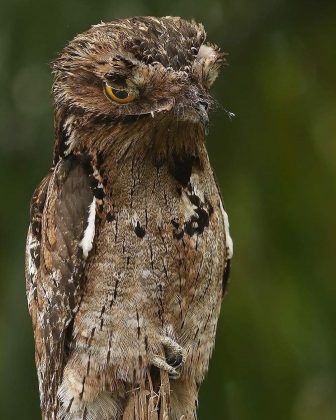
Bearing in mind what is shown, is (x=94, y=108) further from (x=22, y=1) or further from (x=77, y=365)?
(x=22, y=1)

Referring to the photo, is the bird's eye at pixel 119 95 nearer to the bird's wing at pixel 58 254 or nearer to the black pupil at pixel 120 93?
the black pupil at pixel 120 93

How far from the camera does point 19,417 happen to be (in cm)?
579

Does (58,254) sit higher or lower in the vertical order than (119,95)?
lower

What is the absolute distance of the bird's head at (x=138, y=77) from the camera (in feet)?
10.9

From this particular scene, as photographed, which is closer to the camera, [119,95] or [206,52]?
[119,95]

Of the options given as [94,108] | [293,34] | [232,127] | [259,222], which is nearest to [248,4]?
→ [293,34]

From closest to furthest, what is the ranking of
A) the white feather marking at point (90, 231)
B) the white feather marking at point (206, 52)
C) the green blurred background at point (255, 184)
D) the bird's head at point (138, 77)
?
the bird's head at point (138, 77)
the white feather marking at point (206, 52)
the white feather marking at point (90, 231)
the green blurred background at point (255, 184)

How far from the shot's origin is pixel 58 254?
12.2 ft

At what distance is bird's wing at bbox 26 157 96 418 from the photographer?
364 cm

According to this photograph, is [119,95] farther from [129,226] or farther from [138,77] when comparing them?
[129,226]

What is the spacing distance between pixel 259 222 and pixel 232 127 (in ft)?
1.79

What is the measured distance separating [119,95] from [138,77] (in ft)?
0.29

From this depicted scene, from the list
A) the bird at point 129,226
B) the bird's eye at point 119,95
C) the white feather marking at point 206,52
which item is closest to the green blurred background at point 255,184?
the bird at point 129,226

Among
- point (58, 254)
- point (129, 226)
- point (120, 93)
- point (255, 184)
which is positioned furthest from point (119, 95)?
point (255, 184)
